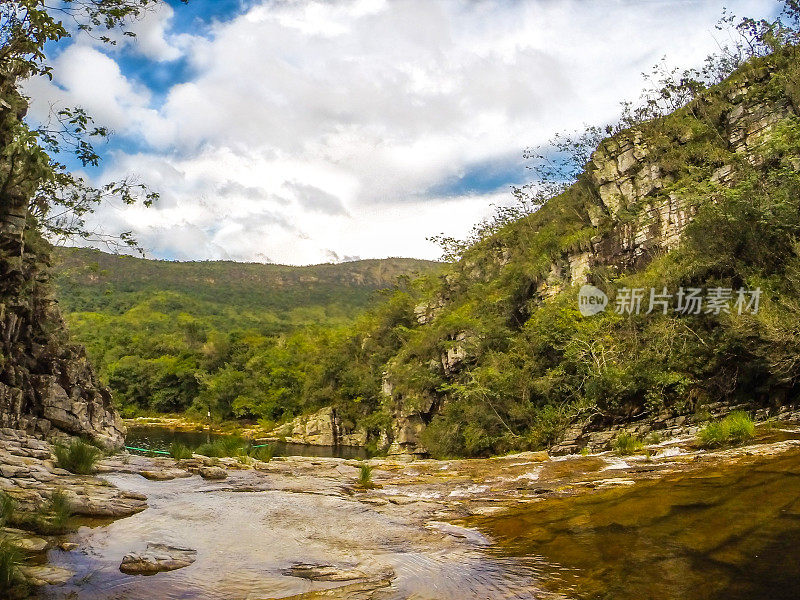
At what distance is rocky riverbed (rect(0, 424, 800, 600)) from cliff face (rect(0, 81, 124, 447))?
311 cm

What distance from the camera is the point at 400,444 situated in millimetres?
38594

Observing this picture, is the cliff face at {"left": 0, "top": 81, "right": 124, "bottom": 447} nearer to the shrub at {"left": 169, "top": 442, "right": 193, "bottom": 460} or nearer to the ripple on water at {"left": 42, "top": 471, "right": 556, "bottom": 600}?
the shrub at {"left": 169, "top": 442, "right": 193, "bottom": 460}

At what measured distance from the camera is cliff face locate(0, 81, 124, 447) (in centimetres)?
1616

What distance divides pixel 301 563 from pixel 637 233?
30.1 m

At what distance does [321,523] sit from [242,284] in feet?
486

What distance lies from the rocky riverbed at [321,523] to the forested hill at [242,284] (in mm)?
87877

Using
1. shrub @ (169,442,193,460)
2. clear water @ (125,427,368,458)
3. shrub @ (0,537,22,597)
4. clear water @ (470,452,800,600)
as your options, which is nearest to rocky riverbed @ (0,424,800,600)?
clear water @ (470,452,800,600)

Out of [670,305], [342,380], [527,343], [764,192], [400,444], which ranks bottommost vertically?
[400,444]

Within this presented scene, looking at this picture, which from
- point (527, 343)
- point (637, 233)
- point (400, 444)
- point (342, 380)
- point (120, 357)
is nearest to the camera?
point (527, 343)

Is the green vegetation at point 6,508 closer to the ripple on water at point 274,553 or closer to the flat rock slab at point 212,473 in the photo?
the ripple on water at point 274,553

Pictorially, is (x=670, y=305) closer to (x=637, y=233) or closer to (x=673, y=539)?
(x=637, y=233)

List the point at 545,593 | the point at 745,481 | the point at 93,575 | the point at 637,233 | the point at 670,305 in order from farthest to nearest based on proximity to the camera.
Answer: the point at 637,233, the point at 670,305, the point at 745,481, the point at 93,575, the point at 545,593

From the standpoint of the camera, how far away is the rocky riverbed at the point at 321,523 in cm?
585

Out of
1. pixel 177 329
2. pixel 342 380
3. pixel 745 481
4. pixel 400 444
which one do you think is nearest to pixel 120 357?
pixel 177 329
